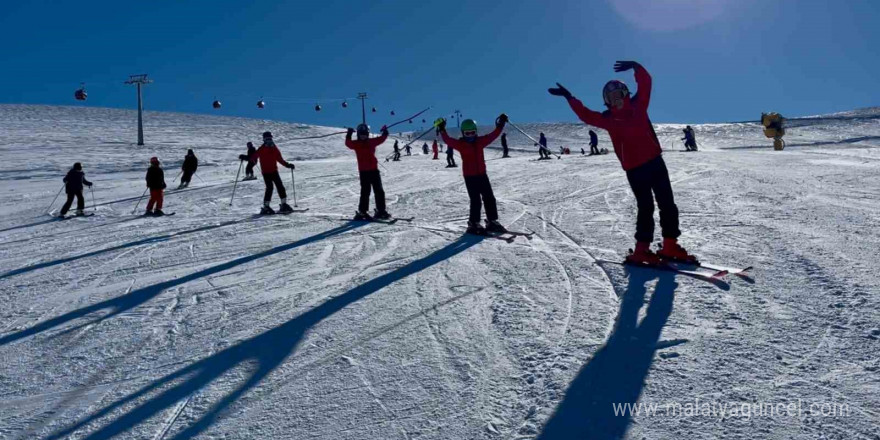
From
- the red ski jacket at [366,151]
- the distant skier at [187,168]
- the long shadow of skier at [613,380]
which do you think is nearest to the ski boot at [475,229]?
the red ski jacket at [366,151]

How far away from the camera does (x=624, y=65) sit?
5.56m

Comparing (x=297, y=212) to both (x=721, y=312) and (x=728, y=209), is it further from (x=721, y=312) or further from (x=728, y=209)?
(x=721, y=312)

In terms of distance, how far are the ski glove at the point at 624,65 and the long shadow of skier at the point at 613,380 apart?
256 cm

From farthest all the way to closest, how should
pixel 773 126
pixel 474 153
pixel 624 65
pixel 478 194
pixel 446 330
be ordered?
pixel 773 126 < pixel 478 194 < pixel 474 153 < pixel 624 65 < pixel 446 330

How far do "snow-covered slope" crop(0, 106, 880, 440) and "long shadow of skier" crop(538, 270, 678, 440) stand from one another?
0.04ft

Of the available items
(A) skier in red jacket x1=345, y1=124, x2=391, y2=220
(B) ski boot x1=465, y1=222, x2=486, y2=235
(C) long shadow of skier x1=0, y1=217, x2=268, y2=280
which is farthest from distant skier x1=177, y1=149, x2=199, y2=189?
(B) ski boot x1=465, y1=222, x2=486, y2=235

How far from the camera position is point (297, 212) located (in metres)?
11.2

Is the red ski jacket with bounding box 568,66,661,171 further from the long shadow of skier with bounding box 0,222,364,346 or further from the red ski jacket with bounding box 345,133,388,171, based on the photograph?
the red ski jacket with bounding box 345,133,388,171

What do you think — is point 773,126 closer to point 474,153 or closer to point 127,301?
point 474,153

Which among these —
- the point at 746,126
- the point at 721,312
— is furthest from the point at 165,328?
the point at 746,126

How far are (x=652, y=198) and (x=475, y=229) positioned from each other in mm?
2896

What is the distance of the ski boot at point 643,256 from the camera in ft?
16.7

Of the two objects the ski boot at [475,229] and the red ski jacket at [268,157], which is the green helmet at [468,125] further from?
the red ski jacket at [268,157]

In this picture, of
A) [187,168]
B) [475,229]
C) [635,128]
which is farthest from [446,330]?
[187,168]
